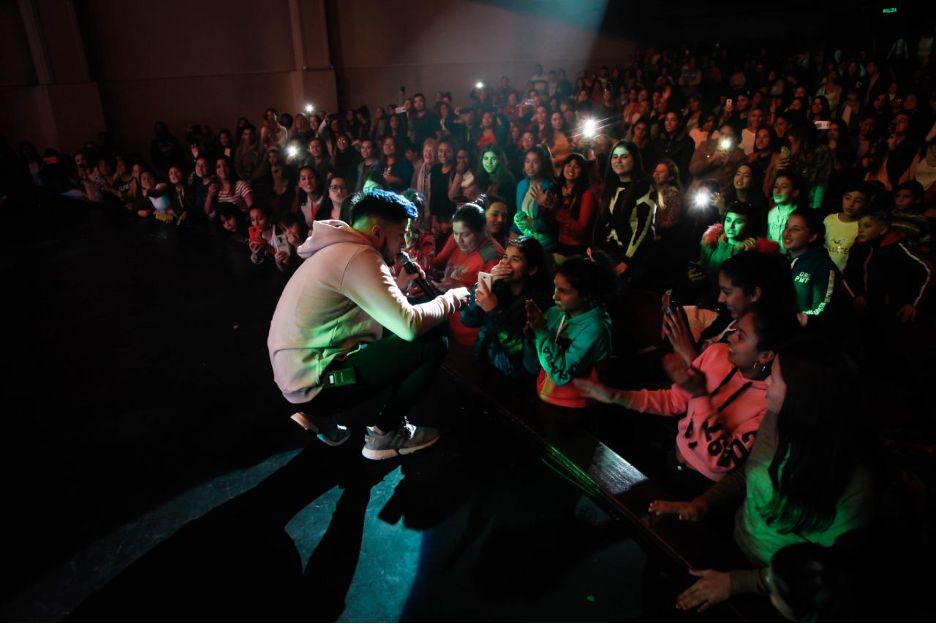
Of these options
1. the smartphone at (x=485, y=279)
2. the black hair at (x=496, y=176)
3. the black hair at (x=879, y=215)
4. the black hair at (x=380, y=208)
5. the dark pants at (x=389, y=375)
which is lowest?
the dark pants at (x=389, y=375)

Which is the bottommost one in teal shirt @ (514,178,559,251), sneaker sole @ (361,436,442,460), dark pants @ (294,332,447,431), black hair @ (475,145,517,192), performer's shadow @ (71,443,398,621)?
performer's shadow @ (71,443,398,621)

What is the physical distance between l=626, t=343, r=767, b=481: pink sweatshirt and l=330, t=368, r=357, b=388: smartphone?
1.35m

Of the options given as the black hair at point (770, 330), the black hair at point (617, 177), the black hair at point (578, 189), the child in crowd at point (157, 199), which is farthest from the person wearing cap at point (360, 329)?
the child in crowd at point (157, 199)

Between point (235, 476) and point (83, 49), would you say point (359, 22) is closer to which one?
point (83, 49)

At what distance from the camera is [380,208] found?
223 centimetres

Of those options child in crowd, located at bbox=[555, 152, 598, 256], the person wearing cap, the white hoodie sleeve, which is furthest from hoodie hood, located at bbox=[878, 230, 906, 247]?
the white hoodie sleeve

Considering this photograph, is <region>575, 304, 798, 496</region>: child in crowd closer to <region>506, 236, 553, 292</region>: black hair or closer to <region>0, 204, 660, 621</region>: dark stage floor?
<region>0, 204, 660, 621</region>: dark stage floor

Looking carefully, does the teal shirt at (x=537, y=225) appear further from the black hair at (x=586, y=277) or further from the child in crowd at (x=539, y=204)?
the black hair at (x=586, y=277)

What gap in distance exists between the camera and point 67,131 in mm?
9219

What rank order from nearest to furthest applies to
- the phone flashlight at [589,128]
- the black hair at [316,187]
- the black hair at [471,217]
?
the black hair at [471,217]
the black hair at [316,187]
the phone flashlight at [589,128]

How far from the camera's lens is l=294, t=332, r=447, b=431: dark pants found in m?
A: 2.40

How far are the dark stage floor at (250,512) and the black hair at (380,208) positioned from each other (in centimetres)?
112

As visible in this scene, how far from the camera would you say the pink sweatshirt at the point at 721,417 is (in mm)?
1955

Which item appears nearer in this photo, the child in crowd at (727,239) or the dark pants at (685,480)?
the dark pants at (685,480)
